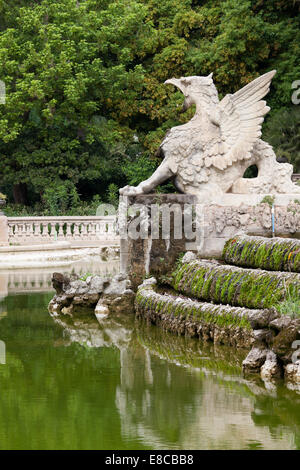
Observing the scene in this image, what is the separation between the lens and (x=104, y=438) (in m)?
6.37

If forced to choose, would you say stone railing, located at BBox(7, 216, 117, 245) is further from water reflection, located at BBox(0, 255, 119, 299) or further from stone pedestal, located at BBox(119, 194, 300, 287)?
stone pedestal, located at BBox(119, 194, 300, 287)

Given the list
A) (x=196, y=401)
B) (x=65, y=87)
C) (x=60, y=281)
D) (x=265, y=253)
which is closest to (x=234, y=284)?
(x=265, y=253)

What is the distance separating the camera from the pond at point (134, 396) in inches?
250

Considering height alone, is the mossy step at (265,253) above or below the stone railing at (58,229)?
above

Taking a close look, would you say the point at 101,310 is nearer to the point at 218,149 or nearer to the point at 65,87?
the point at 218,149

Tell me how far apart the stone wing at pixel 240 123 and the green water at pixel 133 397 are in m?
4.08

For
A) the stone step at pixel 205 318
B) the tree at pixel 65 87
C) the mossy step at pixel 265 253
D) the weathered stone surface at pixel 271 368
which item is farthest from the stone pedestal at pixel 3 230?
the weathered stone surface at pixel 271 368

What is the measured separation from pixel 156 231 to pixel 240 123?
2444mm

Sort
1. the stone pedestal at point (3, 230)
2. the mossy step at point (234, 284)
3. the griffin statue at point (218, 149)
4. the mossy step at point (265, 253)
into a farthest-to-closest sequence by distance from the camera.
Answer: the stone pedestal at point (3, 230) → the griffin statue at point (218, 149) → the mossy step at point (265, 253) → the mossy step at point (234, 284)

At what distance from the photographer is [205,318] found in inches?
405

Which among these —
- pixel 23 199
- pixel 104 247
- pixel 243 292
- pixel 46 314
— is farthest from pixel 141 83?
pixel 243 292

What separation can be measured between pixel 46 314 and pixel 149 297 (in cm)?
182

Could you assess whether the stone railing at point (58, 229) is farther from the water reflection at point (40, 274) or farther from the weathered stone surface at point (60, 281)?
the weathered stone surface at point (60, 281)

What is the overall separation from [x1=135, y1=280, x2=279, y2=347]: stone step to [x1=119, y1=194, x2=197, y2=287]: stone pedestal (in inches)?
37.9
